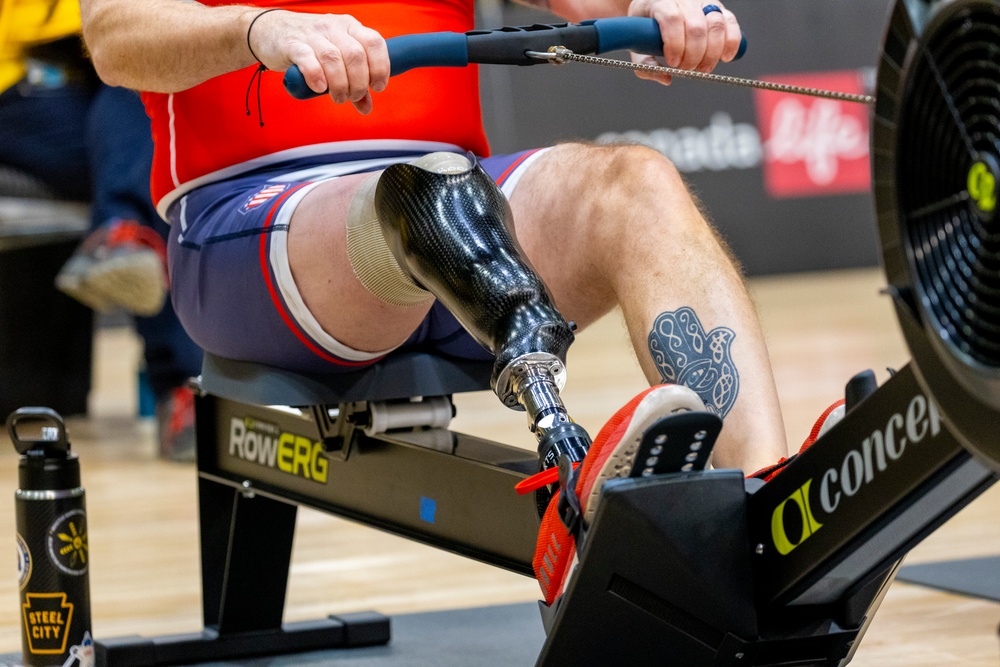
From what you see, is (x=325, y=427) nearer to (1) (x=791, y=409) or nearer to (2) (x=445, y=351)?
(2) (x=445, y=351)

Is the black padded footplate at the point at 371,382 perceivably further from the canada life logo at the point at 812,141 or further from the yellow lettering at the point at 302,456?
the canada life logo at the point at 812,141

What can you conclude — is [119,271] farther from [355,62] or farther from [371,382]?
[355,62]

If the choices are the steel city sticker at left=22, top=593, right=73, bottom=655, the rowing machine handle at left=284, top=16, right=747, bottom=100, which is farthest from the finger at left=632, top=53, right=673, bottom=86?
the steel city sticker at left=22, top=593, right=73, bottom=655

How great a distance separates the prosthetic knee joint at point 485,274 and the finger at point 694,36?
0.24 metres

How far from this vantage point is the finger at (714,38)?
1.29m

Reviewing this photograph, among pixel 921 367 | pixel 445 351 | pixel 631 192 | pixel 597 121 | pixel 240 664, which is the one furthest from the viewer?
pixel 597 121

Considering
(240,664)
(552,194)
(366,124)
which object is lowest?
(240,664)

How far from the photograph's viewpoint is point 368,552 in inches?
87.5

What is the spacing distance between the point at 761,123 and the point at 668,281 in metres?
5.14

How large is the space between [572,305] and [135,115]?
221 centimetres

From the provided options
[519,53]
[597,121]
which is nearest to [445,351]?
[519,53]

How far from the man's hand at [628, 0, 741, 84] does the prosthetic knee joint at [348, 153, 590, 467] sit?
8.9 inches

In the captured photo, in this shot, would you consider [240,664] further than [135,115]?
No

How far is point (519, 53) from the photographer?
44.7 inches
